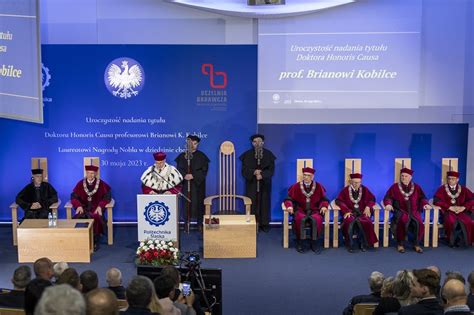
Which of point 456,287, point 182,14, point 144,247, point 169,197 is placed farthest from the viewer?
point 182,14

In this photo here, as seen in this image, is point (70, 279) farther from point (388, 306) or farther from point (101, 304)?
point (388, 306)

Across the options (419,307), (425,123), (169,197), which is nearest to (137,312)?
(419,307)

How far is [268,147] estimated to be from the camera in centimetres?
1123

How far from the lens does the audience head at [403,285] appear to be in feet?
18.0

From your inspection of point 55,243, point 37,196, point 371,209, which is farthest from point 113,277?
point 371,209

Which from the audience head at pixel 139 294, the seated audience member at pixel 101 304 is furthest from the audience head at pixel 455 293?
the seated audience member at pixel 101 304

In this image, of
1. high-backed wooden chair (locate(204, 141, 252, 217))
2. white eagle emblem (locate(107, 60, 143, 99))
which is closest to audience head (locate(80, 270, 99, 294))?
high-backed wooden chair (locate(204, 141, 252, 217))

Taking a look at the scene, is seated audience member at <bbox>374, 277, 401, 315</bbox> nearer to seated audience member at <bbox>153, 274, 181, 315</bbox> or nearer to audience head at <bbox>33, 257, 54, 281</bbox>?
seated audience member at <bbox>153, 274, 181, 315</bbox>

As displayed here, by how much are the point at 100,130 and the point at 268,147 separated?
→ 2579mm

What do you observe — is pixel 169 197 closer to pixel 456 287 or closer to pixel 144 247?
pixel 144 247

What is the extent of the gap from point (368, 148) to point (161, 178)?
11.1 feet

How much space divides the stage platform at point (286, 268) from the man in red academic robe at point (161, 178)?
2.79 feet

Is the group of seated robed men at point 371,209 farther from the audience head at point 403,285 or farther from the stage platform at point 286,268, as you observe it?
the audience head at point 403,285

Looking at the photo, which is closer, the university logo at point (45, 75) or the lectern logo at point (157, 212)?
the lectern logo at point (157, 212)
